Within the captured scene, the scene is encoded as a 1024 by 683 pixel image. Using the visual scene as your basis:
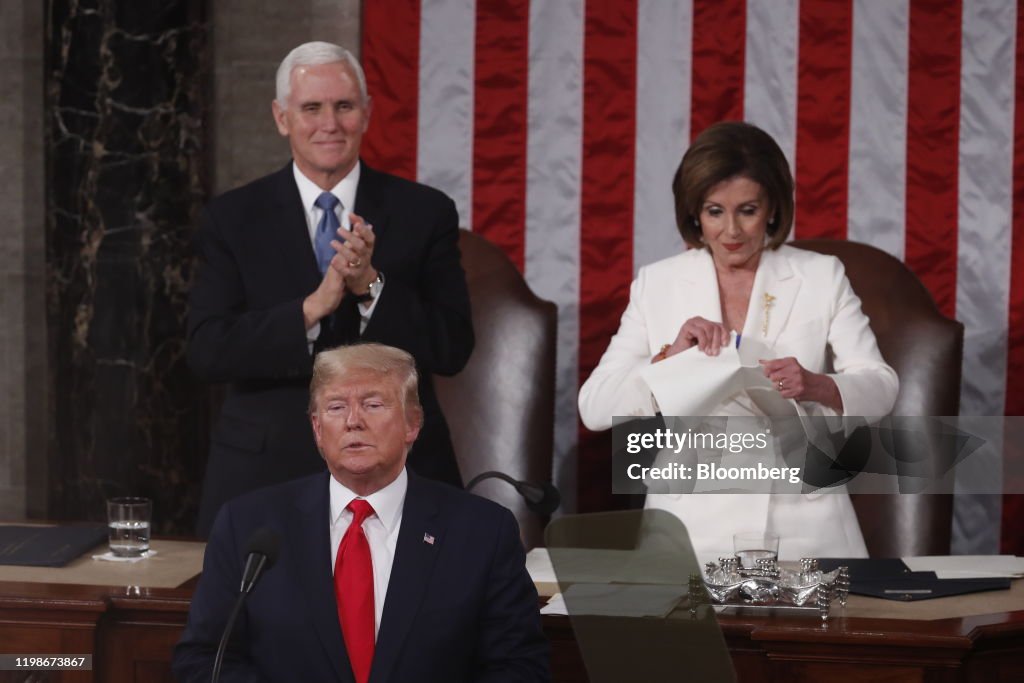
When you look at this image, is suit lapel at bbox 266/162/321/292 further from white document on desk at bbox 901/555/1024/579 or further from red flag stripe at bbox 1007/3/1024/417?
red flag stripe at bbox 1007/3/1024/417

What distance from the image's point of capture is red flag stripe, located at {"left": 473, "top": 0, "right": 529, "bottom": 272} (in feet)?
15.5

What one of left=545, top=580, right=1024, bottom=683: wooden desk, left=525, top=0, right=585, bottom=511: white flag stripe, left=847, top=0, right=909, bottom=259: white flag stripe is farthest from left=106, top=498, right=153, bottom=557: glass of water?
left=847, top=0, right=909, bottom=259: white flag stripe

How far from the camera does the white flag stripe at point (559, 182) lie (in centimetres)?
473

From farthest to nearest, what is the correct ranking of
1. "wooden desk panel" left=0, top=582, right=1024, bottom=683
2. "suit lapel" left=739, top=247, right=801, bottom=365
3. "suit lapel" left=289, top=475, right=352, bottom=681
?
1. "suit lapel" left=739, top=247, right=801, bottom=365
2. "wooden desk panel" left=0, top=582, right=1024, bottom=683
3. "suit lapel" left=289, top=475, right=352, bottom=681

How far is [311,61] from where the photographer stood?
2982 mm

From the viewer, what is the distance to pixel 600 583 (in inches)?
95.3

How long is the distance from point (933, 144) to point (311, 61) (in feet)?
7.86

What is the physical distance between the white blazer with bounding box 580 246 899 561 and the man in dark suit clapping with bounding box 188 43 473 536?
0.43 metres

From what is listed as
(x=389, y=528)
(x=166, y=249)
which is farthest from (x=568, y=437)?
(x=389, y=528)

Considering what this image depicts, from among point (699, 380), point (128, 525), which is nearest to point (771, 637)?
point (699, 380)

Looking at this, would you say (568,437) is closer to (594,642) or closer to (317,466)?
(317,466)

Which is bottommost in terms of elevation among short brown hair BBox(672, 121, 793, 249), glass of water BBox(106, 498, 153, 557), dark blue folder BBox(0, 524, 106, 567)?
dark blue folder BBox(0, 524, 106, 567)

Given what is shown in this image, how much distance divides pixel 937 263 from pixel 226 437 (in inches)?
102

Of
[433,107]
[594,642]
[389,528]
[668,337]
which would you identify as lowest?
[594,642]
